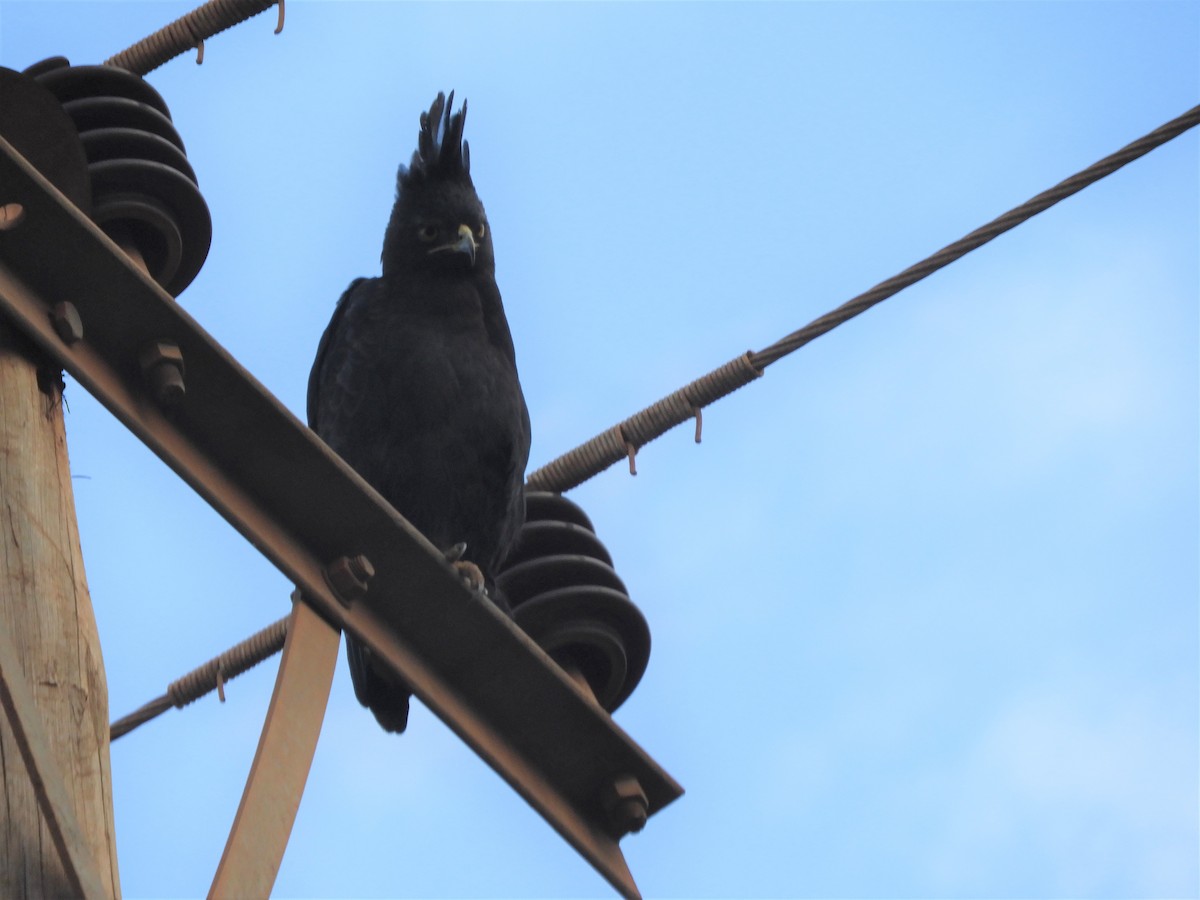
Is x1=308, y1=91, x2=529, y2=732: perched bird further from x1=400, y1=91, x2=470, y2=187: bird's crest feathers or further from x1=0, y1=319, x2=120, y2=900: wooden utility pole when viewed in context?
x1=0, y1=319, x2=120, y2=900: wooden utility pole

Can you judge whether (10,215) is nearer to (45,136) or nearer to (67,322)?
(67,322)

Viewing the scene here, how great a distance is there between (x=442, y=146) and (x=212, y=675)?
9.17 ft

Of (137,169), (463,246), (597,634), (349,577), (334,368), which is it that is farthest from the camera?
(463,246)

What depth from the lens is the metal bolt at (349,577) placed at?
3.45m

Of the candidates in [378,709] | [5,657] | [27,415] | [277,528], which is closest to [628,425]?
[378,709]

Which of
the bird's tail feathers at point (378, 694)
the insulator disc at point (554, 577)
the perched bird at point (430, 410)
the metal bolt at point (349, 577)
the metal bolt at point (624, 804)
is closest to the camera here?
the metal bolt at point (349, 577)

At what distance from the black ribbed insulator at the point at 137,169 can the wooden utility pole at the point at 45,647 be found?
885 millimetres

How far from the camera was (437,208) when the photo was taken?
693 cm

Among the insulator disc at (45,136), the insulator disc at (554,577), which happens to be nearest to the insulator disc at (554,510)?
the insulator disc at (554,577)

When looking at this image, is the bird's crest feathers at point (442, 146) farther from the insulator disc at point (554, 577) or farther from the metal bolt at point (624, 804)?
the metal bolt at point (624, 804)

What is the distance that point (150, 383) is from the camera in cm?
336

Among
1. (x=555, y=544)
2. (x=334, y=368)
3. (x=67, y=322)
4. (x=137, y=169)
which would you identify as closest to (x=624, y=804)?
(x=555, y=544)

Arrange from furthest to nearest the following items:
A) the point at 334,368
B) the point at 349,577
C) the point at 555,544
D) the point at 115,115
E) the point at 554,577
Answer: the point at 334,368, the point at 555,544, the point at 554,577, the point at 115,115, the point at 349,577

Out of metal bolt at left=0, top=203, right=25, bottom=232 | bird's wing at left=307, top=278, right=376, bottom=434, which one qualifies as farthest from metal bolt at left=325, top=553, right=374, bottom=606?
bird's wing at left=307, top=278, right=376, bottom=434
